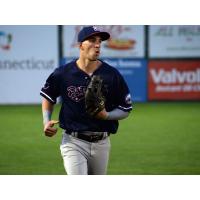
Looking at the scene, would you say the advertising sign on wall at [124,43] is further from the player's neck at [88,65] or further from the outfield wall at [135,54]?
the player's neck at [88,65]

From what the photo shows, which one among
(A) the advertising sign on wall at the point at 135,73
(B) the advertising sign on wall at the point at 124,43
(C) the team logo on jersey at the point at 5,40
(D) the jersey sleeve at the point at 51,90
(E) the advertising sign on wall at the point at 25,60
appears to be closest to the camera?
(D) the jersey sleeve at the point at 51,90

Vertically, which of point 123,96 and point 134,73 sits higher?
point 123,96

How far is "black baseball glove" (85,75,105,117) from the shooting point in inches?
177

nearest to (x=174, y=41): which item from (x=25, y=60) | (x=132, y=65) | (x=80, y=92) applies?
(x=132, y=65)

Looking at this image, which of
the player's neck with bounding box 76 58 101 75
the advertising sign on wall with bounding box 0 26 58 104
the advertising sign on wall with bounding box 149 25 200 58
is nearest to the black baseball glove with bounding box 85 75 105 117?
the player's neck with bounding box 76 58 101 75

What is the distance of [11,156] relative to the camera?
8.42 metres

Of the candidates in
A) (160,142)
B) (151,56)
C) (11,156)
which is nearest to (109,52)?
(151,56)

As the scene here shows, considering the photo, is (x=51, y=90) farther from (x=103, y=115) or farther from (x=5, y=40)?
(x=5, y=40)

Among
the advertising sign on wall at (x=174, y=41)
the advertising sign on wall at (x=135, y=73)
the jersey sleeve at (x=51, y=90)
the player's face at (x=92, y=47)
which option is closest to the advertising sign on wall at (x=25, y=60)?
the advertising sign on wall at (x=135, y=73)

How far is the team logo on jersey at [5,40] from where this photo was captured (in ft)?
50.8

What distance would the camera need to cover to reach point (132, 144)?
9.47 m

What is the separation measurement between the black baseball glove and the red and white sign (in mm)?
11117

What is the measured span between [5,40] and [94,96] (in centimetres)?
1145

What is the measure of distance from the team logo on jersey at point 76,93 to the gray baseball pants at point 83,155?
0.96ft
